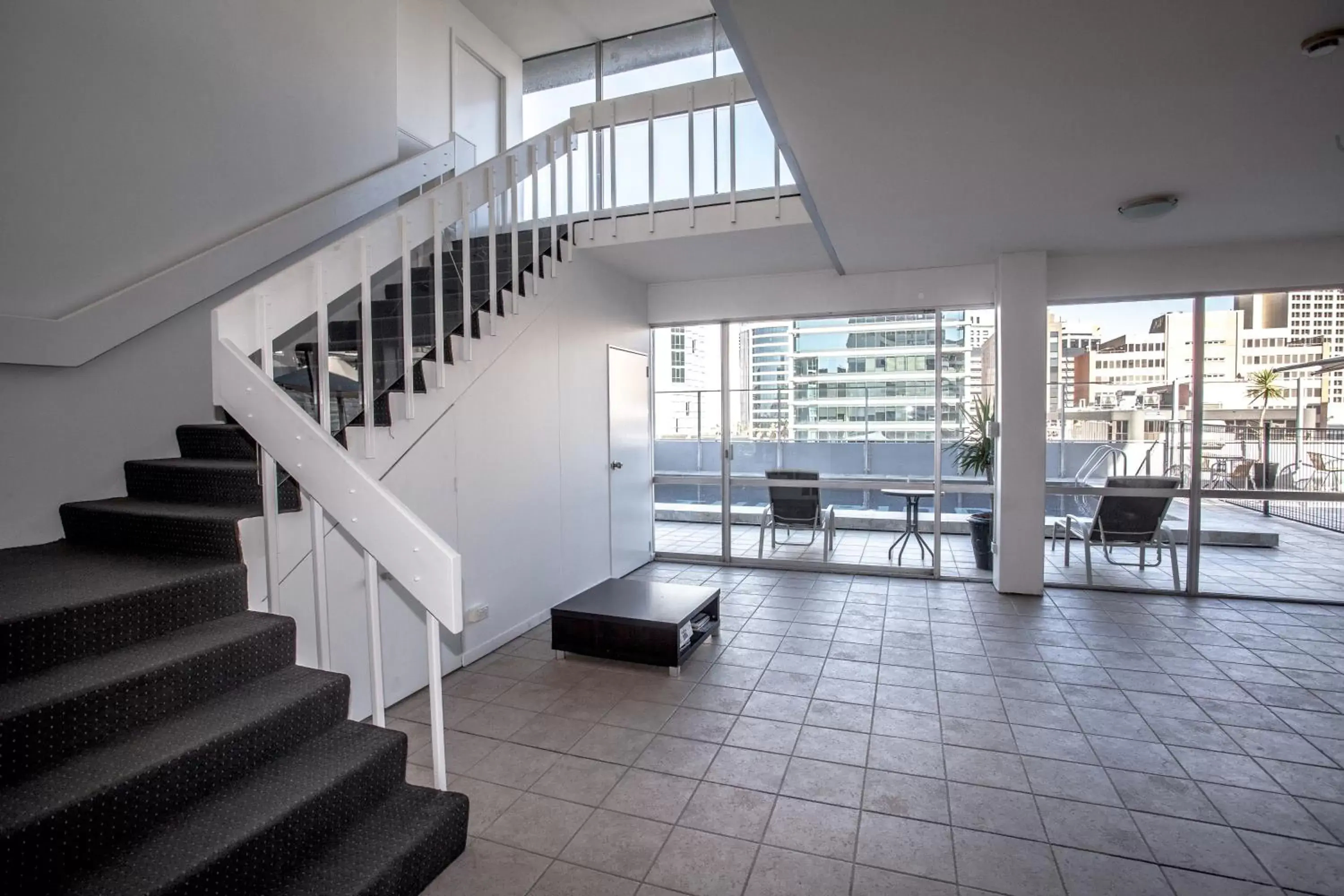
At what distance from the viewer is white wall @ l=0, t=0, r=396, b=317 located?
2.40 meters

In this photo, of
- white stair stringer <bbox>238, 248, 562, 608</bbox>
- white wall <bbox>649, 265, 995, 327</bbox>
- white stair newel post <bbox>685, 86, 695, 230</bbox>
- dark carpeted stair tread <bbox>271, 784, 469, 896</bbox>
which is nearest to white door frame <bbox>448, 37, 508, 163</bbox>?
white stair newel post <bbox>685, 86, 695, 230</bbox>

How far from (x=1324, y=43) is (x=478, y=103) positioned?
18.4 feet

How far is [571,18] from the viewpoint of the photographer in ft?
19.2

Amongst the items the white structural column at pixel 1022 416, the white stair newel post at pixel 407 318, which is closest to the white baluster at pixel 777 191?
the white structural column at pixel 1022 416

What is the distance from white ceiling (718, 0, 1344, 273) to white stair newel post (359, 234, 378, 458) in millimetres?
1754

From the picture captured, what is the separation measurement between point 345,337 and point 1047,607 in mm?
4777

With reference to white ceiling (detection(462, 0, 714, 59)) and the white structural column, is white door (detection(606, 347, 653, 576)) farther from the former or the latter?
white ceiling (detection(462, 0, 714, 59))

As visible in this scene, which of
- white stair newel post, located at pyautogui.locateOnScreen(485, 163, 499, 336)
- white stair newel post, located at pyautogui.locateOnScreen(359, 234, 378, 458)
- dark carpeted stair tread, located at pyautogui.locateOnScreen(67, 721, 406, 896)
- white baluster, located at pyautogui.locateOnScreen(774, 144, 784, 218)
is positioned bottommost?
dark carpeted stair tread, located at pyautogui.locateOnScreen(67, 721, 406, 896)

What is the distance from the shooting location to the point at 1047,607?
459 cm

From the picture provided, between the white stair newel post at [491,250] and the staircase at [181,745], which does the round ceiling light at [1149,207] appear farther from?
the staircase at [181,745]

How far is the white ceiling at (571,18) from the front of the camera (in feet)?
18.6

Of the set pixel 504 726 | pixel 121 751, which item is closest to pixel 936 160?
pixel 504 726

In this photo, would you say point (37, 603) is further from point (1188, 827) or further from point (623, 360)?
point (623, 360)

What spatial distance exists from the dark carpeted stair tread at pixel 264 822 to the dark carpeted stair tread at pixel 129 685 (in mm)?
283
